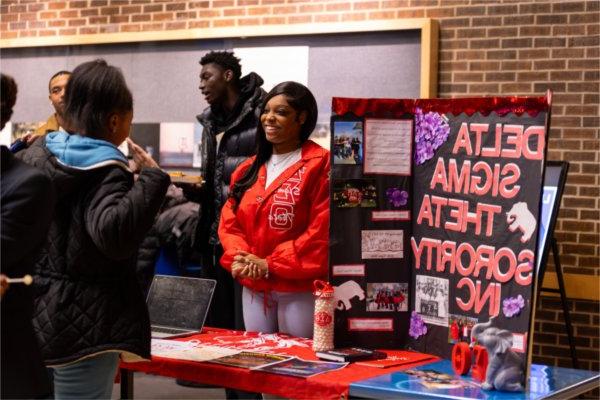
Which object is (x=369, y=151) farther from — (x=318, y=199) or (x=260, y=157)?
(x=260, y=157)

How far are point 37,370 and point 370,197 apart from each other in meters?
1.57

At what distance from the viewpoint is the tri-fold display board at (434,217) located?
10.3ft

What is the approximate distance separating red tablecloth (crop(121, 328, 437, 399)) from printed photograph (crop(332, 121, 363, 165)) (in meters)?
0.73

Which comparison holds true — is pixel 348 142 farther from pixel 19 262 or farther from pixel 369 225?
pixel 19 262

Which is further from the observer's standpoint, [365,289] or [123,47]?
[123,47]

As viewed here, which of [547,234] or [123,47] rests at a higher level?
[123,47]

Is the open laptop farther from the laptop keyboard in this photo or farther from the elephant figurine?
the elephant figurine

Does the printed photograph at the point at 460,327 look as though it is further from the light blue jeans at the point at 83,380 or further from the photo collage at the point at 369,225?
the light blue jeans at the point at 83,380

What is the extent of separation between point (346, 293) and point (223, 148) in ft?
6.10

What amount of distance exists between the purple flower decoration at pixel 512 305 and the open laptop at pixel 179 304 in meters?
1.27

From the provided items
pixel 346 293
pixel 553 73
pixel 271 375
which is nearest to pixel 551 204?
pixel 553 73

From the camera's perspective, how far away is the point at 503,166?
10.5 ft

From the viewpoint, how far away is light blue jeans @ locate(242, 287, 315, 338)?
3908mm

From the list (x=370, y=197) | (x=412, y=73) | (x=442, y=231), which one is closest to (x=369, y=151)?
(x=370, y=197)
